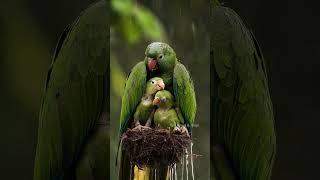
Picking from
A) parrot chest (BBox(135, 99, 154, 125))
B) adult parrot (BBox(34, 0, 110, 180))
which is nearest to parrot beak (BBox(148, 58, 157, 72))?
parrot chest (BBox(135, 99, 154, 125))

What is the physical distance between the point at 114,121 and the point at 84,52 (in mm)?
388

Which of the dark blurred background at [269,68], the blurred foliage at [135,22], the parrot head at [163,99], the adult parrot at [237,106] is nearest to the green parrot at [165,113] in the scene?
the parrot head at [163,99]

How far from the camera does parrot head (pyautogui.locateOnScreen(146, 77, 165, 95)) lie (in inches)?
70.0

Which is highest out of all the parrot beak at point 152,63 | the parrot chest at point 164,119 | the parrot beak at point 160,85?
the parrot beak at point 152,63

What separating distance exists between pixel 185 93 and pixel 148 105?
124 millimetres

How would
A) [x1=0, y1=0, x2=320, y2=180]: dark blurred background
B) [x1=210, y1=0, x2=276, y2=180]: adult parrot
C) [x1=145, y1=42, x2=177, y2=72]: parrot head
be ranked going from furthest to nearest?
1. [x1=0, y1=0, x2=320, y2=180]: dark blurred background
2. [x1=210, y1=0, x2=276, y2=180]: adult parrot
3. [x1=145, y1=42, x2=177, y2=72]: parrot head

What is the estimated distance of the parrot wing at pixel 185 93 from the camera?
1.79m

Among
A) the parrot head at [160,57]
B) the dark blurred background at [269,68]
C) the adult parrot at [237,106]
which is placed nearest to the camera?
the parrot head at [160,57]

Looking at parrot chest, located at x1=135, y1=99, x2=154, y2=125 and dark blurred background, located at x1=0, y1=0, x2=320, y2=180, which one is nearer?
parrot chest, located at x1=135, y1=99, x2=154, y2=125

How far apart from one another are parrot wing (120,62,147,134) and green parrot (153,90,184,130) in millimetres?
62

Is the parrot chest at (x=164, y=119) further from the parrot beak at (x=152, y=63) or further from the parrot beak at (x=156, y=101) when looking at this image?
the parrot beak at (x=152, y=63)

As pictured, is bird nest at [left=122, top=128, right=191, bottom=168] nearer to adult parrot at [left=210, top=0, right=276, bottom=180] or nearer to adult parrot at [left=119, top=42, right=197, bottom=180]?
adult parrot at [left=119, top=42, right=197, bottom=180]

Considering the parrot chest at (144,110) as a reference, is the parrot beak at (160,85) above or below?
above

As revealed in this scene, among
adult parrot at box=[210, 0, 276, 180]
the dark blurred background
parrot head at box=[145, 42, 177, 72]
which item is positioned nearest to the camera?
parrot head at box=[145, 42, 177, 72]
